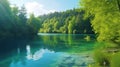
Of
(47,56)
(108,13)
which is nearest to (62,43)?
(47,56)

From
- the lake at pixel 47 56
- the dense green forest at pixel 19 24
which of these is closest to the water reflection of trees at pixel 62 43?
the lake at pixel 47 56

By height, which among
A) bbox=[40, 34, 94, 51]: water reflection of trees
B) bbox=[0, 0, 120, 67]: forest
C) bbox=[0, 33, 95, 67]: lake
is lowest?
bbox=[40, 34, 94, 51]: water reflection of trees

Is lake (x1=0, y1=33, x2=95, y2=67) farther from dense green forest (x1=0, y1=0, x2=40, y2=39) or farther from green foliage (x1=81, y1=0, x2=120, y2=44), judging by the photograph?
dense green forest (x1=0, y1=0, x2=40, y2=39)

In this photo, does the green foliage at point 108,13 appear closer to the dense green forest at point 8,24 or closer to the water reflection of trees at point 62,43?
the water reflection of trees at point 62,43

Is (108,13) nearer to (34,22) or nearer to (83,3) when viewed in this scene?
(83,3)

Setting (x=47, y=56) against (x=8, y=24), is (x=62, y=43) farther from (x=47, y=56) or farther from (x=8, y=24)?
(x=47, y=56)

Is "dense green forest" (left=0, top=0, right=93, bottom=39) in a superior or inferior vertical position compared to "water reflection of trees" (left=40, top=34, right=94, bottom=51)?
superior

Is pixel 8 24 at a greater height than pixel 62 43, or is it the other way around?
pixel 8 24

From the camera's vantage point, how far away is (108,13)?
22016 mm

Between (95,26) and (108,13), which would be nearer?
(108,13)

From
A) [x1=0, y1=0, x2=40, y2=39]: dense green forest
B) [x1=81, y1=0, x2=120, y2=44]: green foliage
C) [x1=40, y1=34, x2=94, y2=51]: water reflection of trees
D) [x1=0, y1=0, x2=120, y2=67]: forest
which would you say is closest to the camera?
[x1=0, y1=0, x2=120, y2=67]: forest

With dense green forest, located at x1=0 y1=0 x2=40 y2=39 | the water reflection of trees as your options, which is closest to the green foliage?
the water reflection of trees

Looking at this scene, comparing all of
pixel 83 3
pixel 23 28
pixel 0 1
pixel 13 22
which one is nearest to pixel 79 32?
pixel 23 28

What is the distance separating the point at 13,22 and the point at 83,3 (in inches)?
2210
